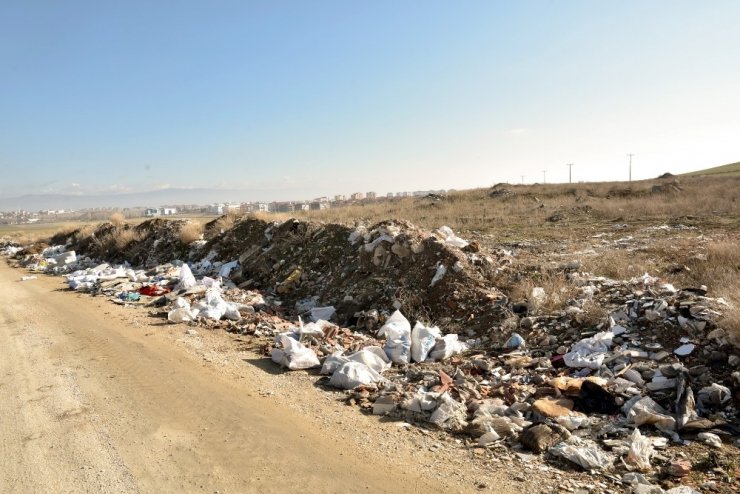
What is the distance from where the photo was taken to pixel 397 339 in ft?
19.1

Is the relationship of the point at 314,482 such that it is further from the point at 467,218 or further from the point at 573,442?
the point at 467,218

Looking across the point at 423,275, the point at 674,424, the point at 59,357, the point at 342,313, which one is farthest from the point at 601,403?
the point at 59,357

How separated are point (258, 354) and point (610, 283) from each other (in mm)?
5149

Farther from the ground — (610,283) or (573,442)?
(610,283)

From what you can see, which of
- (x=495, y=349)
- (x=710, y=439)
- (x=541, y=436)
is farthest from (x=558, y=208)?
(x=541, y=436)

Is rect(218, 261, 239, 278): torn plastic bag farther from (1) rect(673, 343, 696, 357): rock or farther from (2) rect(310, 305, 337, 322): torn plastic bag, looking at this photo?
(1) rect(673, 343, 696, 357): rock

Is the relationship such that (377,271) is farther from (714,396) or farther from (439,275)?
(714,396)

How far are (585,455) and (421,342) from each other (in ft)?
8.59

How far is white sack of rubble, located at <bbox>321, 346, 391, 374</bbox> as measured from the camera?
17.1 ft

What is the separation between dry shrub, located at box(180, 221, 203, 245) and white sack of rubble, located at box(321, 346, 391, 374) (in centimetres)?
1095

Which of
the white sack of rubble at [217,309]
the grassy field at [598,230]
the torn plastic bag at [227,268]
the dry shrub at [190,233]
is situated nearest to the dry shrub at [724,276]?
the grassy field at [598,230]

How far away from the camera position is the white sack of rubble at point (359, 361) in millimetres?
5199

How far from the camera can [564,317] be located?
5926 millimetres

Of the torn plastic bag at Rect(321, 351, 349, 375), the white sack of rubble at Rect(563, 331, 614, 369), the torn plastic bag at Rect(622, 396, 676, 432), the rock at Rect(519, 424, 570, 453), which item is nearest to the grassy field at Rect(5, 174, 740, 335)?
the white sack of rubble at Rect(563, 331, 614, 369)
